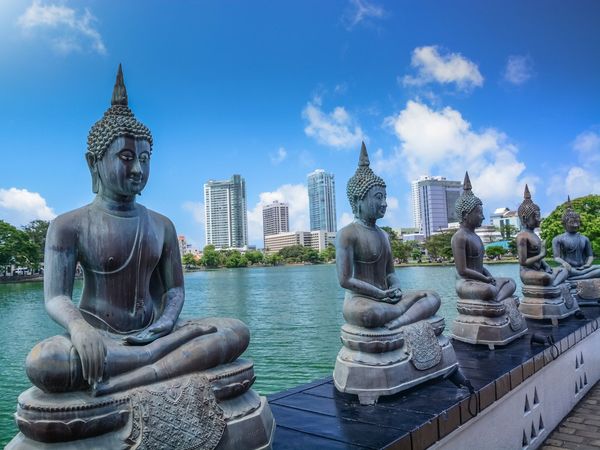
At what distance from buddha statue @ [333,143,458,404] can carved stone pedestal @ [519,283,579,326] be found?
3979 millimetres

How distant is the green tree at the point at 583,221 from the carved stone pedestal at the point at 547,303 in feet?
83.9

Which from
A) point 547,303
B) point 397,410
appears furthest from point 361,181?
point 547,303

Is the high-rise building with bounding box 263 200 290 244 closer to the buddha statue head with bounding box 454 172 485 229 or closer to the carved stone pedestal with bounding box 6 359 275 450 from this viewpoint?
the buddha statue head with bounding box 454 172 485 229

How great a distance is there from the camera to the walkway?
5.71m

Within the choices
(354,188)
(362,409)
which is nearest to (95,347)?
(362,409)

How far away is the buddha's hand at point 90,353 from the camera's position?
2910mm

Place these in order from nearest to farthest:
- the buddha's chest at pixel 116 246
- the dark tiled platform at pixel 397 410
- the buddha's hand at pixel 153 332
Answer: the buddha's hand at pixel 153 332
the buddha's chest at pixel 116 246
the dark tiled platform at pixel 397 410

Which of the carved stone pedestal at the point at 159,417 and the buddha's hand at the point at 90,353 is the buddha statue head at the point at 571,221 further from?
the buddha's hand at the point at 90,353

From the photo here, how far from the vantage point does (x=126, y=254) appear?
3.63 m

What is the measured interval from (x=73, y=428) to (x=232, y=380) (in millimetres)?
1011

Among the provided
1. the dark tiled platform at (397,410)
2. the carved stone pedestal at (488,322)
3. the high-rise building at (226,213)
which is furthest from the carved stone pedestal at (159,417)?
the high-rise building at (226,213)

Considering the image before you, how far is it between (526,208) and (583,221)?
27749 millimetres

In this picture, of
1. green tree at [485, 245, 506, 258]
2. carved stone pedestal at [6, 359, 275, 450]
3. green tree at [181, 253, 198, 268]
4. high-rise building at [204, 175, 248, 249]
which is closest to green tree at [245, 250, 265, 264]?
green tree at [181, 253, 198, 268]

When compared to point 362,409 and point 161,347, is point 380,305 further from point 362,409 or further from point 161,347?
point 161,347
